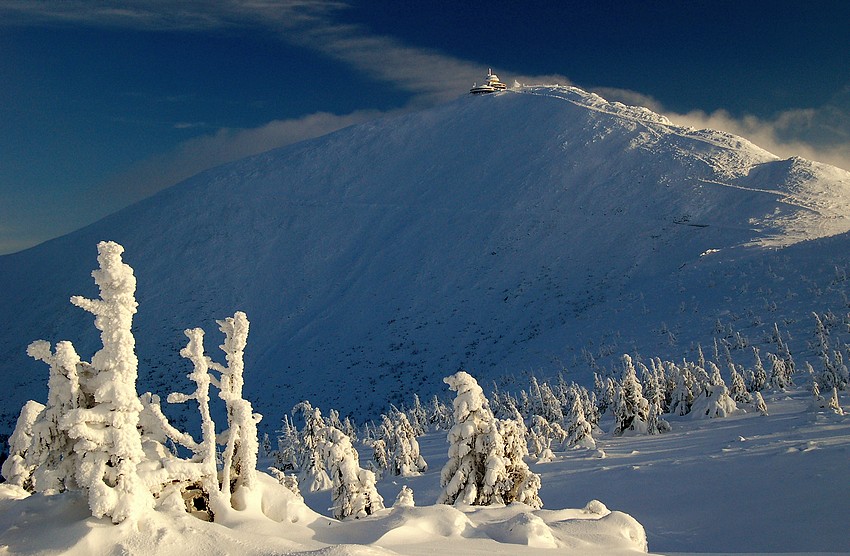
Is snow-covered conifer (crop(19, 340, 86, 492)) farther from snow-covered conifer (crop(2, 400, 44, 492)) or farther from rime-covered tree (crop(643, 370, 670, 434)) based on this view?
rime-covered tree (crop(643, 370, 670, 434))

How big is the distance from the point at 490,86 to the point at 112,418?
13662cm

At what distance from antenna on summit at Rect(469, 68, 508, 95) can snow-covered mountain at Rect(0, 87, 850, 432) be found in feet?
25.0

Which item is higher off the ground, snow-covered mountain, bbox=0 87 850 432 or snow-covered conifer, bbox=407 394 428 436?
snow-covered mountain, bbox=0 87 850 432

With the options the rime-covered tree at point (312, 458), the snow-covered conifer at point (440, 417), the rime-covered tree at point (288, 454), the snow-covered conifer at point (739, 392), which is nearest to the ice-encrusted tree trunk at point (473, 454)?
the rime-covered tree at point (312, 458)

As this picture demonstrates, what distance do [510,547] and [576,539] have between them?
1442mm

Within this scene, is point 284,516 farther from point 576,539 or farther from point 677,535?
point 677,535

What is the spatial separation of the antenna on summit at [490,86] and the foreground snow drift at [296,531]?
132m

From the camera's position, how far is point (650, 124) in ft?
349

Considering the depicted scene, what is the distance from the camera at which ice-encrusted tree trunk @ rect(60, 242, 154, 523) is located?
7.44 m

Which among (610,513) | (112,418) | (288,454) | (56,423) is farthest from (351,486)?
(288,454)

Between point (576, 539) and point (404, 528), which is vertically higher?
point (404, 528)

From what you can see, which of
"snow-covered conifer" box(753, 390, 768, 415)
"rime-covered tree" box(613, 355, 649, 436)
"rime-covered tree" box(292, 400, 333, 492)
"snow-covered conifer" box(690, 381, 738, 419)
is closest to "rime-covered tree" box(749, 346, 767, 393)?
"snow-covered conifer" box(690, 381, 738, 419)

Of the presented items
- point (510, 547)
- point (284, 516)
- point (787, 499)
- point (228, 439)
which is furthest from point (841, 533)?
A: point (228, 439)

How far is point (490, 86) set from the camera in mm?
135750
